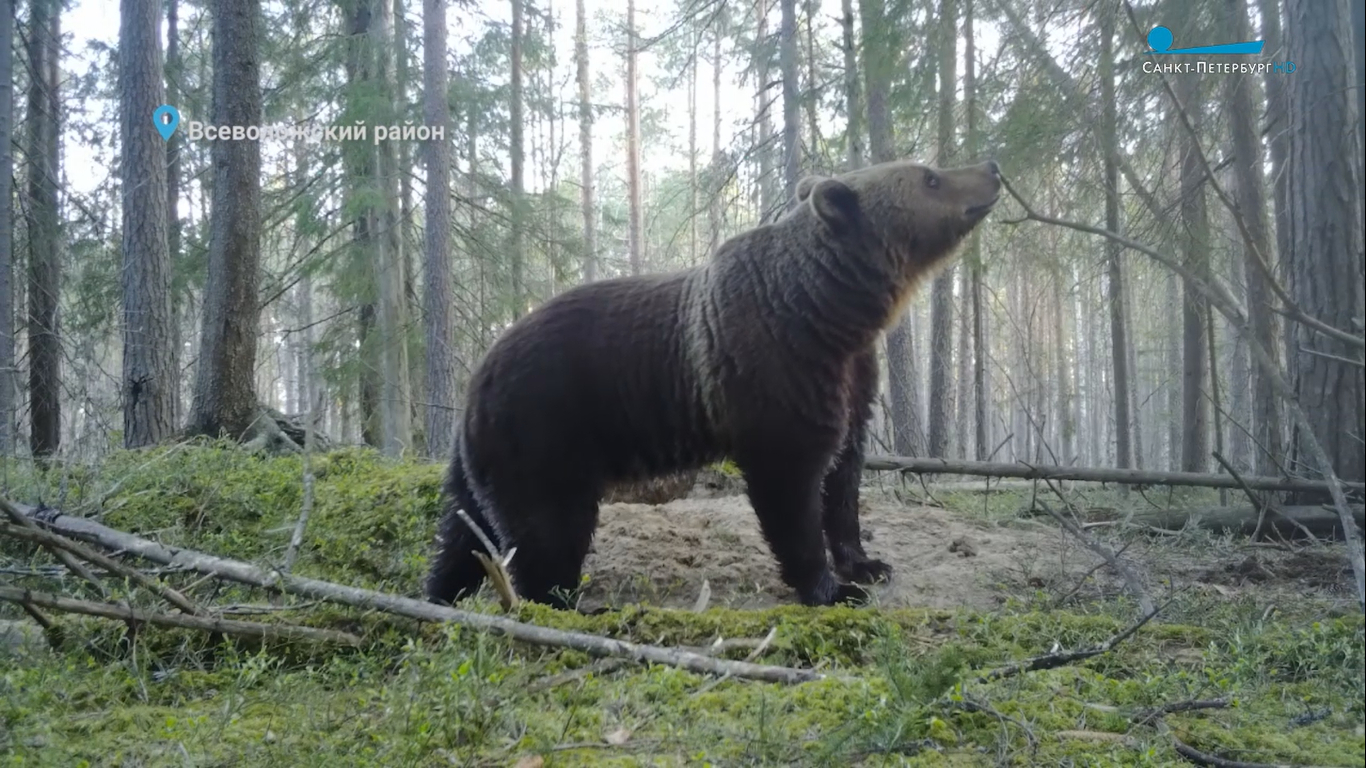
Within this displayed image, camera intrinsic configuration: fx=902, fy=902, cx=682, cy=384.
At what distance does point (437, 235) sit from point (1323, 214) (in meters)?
10.2

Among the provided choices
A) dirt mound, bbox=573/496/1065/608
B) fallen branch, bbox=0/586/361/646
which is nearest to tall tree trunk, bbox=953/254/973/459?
dirt mound, bbox=573/496/1065/608

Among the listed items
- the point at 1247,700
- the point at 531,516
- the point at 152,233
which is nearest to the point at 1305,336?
the point at 1247,700

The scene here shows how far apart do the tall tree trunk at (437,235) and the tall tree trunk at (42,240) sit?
19.0ft

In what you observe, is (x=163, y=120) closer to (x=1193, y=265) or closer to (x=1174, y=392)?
(x=1193, y=265)

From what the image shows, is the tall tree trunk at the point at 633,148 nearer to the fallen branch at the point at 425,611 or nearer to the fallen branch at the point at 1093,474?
the fallen branch at the point at 1093,474

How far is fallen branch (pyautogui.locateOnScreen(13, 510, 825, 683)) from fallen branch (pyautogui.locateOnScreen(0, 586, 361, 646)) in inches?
5.5

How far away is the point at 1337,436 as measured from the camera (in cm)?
507

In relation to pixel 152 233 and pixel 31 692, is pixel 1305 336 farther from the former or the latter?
pixel 152 233

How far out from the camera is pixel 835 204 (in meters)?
5.03

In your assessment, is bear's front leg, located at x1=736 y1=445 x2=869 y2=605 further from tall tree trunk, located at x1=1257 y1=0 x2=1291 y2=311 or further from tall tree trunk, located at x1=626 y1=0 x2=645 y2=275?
tall tree trunk, located at x1=626 y1=0 x2=645 y2=275

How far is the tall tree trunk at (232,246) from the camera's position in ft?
28.8

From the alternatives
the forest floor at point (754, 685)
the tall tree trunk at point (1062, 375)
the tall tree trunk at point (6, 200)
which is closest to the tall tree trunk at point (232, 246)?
the tall tree trunk at point (6, 200)

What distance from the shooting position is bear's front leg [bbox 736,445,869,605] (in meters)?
4.64
